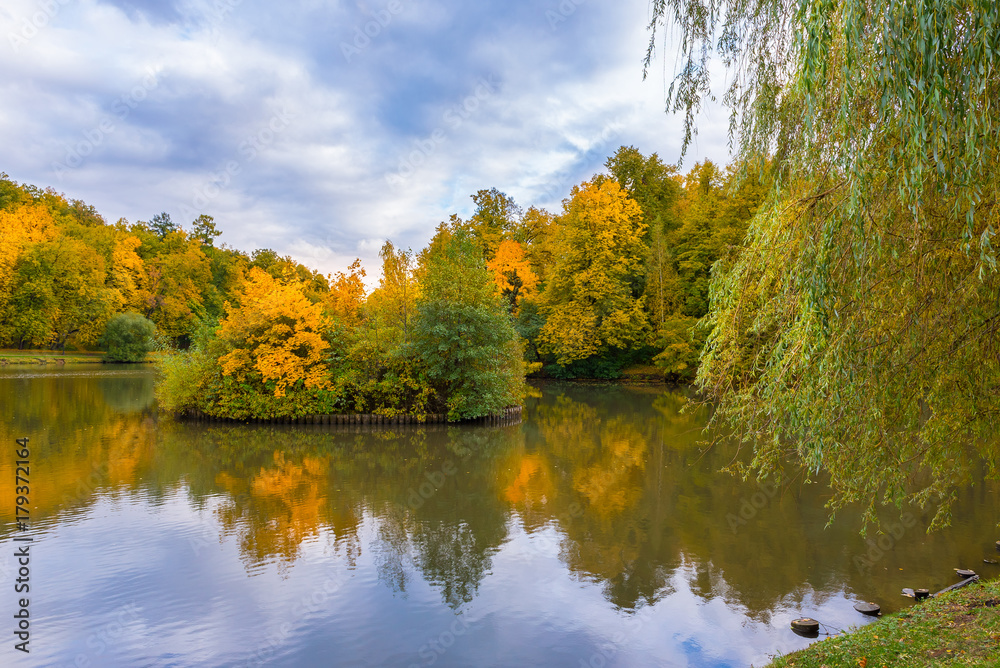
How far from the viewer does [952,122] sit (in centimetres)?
313

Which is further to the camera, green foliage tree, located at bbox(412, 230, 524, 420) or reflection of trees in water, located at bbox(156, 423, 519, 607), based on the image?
green foliage tree, located at bbox(412, 230, 524, 420)

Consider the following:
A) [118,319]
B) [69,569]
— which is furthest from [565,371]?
[118,319]

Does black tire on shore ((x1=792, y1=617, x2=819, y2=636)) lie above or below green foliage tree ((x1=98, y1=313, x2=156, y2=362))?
below

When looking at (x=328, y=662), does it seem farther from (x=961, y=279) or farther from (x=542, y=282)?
(x=542, y=282)

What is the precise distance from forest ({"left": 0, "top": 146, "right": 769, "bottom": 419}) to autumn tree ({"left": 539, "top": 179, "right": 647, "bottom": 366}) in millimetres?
95

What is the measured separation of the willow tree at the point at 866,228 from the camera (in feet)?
10.3

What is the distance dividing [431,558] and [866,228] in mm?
5722

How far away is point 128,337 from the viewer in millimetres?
43438

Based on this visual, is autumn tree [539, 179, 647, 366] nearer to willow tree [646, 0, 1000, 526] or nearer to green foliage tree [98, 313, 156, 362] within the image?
willow tree [646, 0, 1000, 526]

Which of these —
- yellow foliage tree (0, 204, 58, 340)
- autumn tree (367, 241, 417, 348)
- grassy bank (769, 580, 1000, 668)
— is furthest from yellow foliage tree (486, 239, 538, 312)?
yellow foliage tree (0, 204, 58, 340)

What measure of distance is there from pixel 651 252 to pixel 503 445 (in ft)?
70.9

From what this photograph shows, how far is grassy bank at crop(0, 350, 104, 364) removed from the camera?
3762 centimetres

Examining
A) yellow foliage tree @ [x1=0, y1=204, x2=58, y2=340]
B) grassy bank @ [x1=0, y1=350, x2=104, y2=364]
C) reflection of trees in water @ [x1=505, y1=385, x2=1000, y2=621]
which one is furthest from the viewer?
yellow foliage tree @ [x1=0, y1=204, x2=58, y2=340]

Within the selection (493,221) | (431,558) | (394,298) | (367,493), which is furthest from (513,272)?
(431,558)
